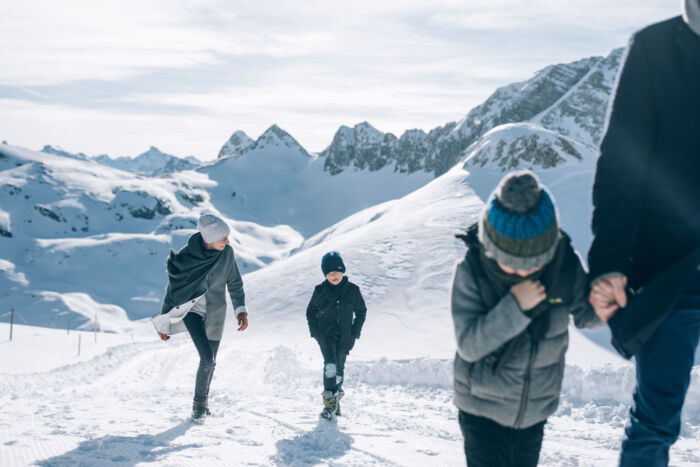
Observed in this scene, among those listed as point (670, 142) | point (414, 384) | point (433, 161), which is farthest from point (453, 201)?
point (433, 161)

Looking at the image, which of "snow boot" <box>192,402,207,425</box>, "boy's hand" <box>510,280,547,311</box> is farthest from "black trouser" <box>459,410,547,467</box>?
"snow boot" <box>192,402,207,425</box>

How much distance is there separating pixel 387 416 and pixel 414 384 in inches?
78.8

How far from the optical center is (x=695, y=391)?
6.41 m

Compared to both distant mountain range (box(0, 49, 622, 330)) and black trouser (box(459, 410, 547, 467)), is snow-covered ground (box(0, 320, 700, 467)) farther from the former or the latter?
distant mountain range (box(0, 49, 622, 330))

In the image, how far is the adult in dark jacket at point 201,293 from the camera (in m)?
5.55

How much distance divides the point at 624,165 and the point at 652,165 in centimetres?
12

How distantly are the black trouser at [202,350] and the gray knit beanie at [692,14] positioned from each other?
4829mm

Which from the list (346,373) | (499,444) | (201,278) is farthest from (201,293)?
(346,373)

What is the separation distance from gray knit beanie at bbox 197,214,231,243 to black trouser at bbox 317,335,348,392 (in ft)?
5.39

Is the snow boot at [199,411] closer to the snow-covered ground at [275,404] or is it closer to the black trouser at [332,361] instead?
the snow-covered ground at [275,404]

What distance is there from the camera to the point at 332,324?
6176 millimetres

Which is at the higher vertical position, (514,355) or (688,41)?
(688,41)

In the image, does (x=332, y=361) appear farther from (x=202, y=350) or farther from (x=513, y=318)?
(x=513, y=318)

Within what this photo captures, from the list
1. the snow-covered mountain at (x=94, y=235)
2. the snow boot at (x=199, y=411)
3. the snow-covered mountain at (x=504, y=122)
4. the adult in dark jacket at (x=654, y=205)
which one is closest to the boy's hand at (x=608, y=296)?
the adult in dark jacket at (x=654, y=205)
